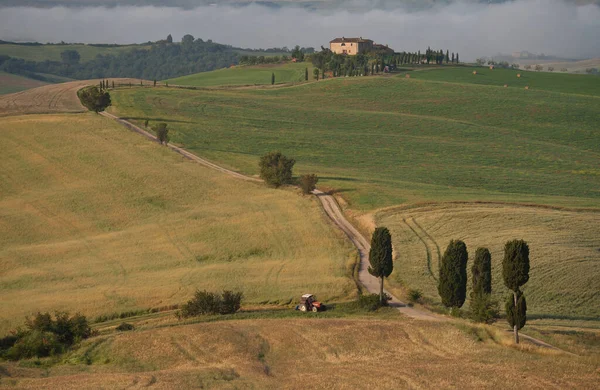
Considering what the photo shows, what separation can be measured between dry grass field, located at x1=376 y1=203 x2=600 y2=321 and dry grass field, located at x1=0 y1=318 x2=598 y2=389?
11850 millimetres

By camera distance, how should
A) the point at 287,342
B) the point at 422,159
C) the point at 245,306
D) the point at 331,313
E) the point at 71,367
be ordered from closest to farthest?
the point at 71,367 → the point at 287,342 → the point at 331,313 → the point at 245,306 → the point at 422,159

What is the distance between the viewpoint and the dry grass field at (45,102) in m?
132

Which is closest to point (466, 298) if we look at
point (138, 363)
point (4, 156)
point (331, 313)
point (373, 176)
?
point (331, 313)

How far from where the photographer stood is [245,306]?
54.7 meters

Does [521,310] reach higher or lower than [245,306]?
higher

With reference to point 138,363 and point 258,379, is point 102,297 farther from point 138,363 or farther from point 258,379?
point 258,379

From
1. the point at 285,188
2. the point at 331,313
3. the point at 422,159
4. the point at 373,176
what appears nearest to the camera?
the point at 331,313

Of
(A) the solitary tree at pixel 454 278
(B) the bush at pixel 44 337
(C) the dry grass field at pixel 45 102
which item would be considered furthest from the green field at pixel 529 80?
(B) the bush at pixel 44 337

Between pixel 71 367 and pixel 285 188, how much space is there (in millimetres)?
52796

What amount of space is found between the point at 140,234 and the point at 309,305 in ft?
92.3

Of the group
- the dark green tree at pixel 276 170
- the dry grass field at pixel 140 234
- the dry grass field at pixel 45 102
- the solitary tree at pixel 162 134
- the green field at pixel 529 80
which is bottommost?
the dry grass field at pixel 140 234

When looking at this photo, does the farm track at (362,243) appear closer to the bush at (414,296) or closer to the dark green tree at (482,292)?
the bush at (414,296)

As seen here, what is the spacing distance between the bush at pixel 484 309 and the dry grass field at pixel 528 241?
11.2ft

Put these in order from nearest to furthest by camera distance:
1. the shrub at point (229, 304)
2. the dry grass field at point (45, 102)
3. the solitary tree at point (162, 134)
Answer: the shrub at point (229, 304) < the solitary tree at point (162, 134) < the dry grass field at point (45, 102)
